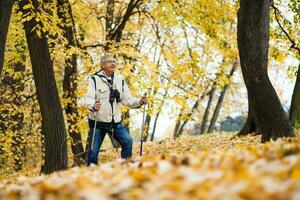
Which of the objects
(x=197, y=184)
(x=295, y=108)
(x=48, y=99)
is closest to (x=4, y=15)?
(x=48, y=99)

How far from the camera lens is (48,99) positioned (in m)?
8.83

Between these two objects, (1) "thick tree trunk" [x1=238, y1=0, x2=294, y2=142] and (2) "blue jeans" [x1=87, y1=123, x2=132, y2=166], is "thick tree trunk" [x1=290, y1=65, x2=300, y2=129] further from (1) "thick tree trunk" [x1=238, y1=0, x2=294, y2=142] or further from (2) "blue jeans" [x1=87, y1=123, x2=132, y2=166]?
(2) "blue jeans" [x1=87, y1=123, x2=132, y2=166]

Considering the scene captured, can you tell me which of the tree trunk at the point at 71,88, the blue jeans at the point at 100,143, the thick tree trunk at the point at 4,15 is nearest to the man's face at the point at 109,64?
the blue jeans at the point at 100,143

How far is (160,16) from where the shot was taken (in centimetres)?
1330

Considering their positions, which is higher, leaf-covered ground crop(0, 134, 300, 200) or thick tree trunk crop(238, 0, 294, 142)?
thick tree trunk crop(238, 0, 294, 142)

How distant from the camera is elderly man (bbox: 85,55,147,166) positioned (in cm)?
737

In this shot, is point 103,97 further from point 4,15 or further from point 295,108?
point 295,108

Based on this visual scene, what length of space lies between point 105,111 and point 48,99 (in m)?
1.82

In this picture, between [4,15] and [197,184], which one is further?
[4,15]

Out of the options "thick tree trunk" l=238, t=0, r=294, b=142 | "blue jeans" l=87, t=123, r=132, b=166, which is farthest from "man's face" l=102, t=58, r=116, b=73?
"thick tree trunk" l=238, t=0, r=294, b=142

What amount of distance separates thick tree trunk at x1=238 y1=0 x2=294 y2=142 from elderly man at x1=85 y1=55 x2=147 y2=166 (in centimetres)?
189

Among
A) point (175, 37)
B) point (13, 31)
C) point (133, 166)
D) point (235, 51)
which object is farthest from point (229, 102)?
point (133, 166)

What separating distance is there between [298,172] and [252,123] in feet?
33.9

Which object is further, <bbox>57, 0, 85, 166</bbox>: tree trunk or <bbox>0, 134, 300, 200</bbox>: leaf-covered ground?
<bbox>57, 0, 85, 166</bbox>: tree trunk
